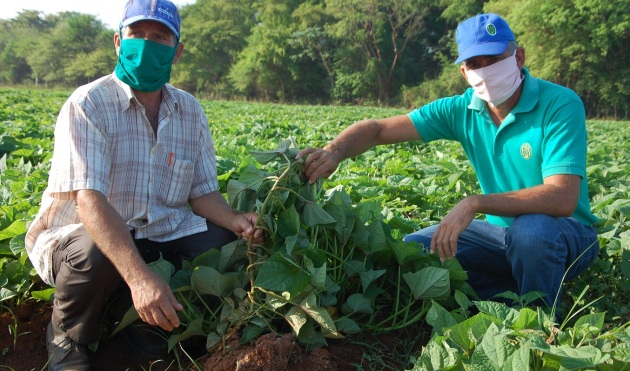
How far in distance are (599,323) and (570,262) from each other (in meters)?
0.95

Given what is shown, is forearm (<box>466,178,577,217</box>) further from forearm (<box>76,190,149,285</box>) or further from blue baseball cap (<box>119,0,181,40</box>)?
blue baseball cap (<box>119,0,181,40</box>)

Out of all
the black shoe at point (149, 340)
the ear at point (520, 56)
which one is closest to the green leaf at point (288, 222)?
the black shoe at point (149, 340)

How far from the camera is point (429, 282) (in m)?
2.18

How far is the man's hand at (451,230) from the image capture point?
2.23 metres

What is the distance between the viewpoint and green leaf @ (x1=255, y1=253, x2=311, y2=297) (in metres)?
1.93

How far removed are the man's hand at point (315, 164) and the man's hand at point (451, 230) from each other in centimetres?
53

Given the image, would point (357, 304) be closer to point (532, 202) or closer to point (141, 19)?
point (532, 202)

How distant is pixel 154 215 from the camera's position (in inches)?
92.1

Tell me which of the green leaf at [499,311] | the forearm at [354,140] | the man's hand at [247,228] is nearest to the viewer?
the green leaf at [499,311]

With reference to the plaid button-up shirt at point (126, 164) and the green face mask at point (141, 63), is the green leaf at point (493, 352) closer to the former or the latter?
the plaid button-up shirt at point (126, 164)

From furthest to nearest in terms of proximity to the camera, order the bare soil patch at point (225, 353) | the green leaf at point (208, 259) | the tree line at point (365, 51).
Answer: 1. the tree line at point (365, 51)
2. the green leaf at point (208, 259)
3. the bare soil patch at point (225, 353)

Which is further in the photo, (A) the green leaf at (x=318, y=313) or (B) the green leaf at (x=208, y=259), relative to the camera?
(B) the green leaf at (x=208, y=259)

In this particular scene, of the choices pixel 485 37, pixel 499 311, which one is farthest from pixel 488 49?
pixel 499 311

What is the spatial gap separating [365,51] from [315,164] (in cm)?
4311
